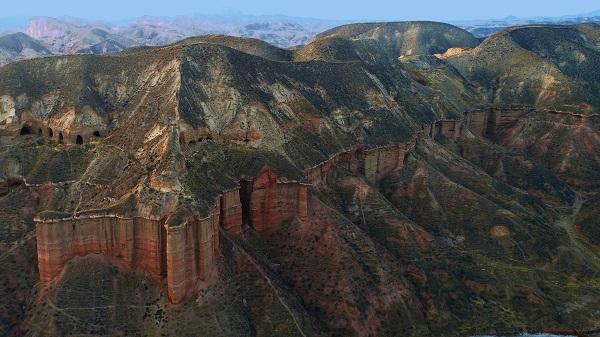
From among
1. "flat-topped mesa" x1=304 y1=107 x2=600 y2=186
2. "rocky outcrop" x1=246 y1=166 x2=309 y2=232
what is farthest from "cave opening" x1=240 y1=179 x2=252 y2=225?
"flat-topped mesa" x1=304 y1=107 x2=600 y2=186

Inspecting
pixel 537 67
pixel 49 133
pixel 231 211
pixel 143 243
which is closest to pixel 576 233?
pixel 231 211

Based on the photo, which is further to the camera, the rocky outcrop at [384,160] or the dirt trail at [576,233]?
the rocky outcrop at [384,160]

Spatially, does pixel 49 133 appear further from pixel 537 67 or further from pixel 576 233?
pixel 537 67

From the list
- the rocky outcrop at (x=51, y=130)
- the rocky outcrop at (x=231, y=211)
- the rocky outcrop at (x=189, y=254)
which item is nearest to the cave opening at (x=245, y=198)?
the rocky outcrop at (x=231, y=211)

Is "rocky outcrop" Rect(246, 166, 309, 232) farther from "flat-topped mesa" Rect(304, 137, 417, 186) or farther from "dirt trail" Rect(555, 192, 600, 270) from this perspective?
"dirt trail" Rect(555, 192, 600, 270)

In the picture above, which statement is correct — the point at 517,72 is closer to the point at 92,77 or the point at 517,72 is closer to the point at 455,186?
the point at 455,186

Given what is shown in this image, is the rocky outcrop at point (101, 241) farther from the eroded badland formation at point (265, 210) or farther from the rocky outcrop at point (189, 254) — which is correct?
the rocky outcrop at point (189, 254)

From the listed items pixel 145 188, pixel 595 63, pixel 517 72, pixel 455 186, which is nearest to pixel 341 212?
pixel 455 186
